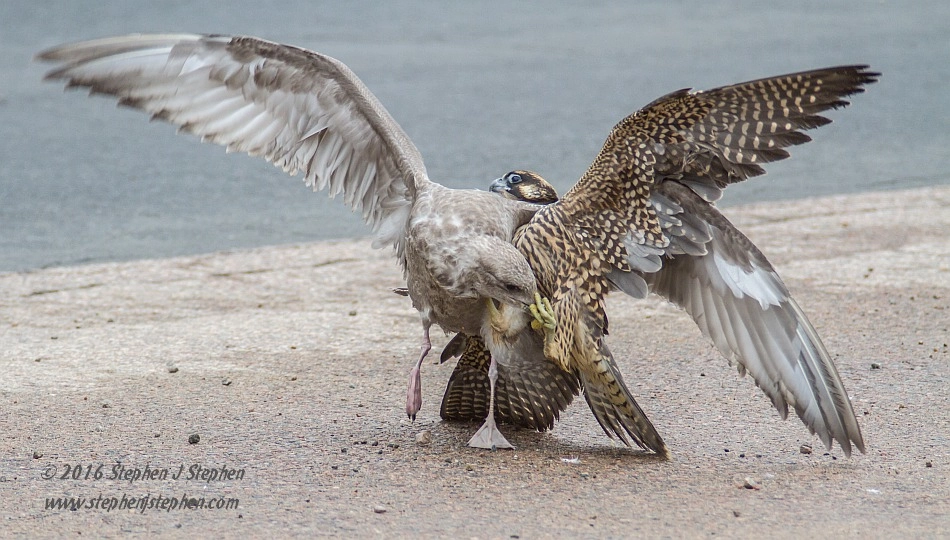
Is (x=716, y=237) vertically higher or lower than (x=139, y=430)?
higher

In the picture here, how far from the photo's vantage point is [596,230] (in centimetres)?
434

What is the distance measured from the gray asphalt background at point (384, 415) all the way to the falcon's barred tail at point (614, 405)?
0.08 m

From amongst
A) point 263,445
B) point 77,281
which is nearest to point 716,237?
point 263,445

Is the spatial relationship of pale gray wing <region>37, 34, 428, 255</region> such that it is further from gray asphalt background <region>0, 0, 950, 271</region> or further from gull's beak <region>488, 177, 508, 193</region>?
gray asphalt background <region>0, 0, 950, 271</region>

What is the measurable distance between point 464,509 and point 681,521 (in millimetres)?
653

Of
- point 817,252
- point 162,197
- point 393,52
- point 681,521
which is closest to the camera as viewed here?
point 681,521

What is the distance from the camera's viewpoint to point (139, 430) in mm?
4434

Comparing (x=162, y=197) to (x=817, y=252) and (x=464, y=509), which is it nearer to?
(x=817, y=252)

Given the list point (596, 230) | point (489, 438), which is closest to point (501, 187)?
point (596, 230)

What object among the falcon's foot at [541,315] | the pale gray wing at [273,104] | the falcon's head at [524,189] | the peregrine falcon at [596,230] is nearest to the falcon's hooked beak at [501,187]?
the falcon's head at [524,189]

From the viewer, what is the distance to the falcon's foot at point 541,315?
13.7 feet

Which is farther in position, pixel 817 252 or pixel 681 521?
pixel 817 252

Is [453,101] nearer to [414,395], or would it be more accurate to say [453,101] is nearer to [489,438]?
[414,395]

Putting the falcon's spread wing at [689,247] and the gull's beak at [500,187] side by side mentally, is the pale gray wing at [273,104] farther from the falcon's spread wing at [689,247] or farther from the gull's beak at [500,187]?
the falcon's spread wing at [689,247]
